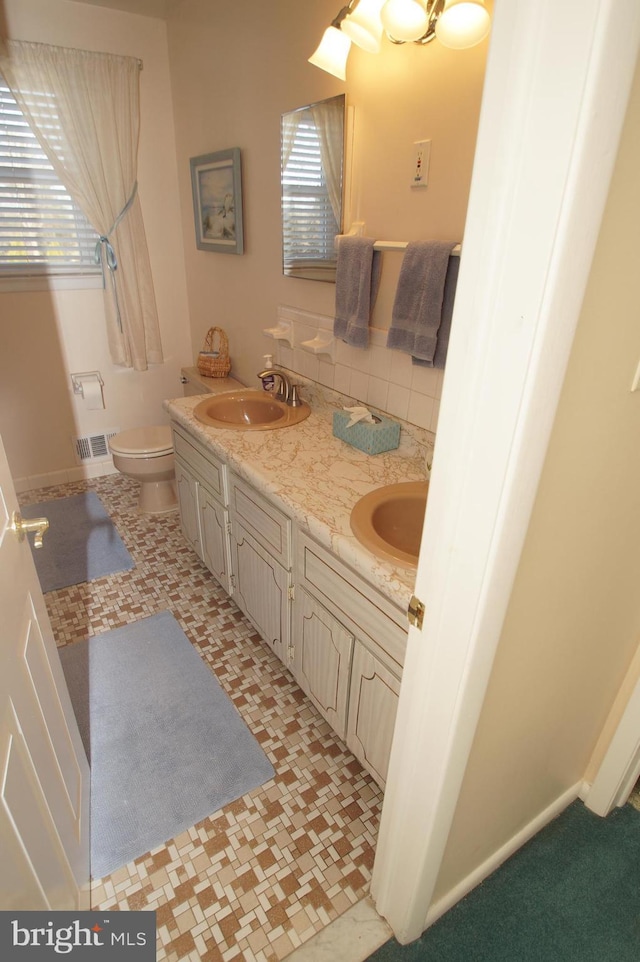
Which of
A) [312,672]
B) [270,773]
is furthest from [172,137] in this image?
[270,773]

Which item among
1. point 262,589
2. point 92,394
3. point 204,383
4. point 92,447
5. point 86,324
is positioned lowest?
point 92,447

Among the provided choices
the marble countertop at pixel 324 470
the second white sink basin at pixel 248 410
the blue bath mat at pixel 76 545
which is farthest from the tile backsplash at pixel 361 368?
the blue bath mat at pixel 76 545

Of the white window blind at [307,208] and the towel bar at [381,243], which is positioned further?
the white window blind at [307,208]

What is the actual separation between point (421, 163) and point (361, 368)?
0.69 meters

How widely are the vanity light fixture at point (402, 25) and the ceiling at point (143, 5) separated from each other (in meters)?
1.54

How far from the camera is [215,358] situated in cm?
288

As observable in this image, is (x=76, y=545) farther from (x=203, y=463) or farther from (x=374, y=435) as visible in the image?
(x=374, y=435)

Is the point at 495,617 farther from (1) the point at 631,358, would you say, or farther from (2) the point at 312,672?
(2) the point at 312,672

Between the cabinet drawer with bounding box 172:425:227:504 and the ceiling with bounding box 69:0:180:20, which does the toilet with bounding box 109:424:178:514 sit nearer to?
the cabinet drawer with bounding box 172:425:227:504

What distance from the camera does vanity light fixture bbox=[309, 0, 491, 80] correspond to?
121cm

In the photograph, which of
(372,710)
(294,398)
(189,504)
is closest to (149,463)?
(189,504)

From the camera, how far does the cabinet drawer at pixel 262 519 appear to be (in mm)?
1559

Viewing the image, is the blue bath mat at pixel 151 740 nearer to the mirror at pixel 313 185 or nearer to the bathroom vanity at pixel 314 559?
the bathroom vanity at pixel 314 559

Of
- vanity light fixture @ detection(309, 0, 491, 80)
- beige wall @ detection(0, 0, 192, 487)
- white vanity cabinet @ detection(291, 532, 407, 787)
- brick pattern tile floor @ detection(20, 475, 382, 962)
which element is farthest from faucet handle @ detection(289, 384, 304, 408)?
beige wall @ detection(0, 0, 192, 487)
